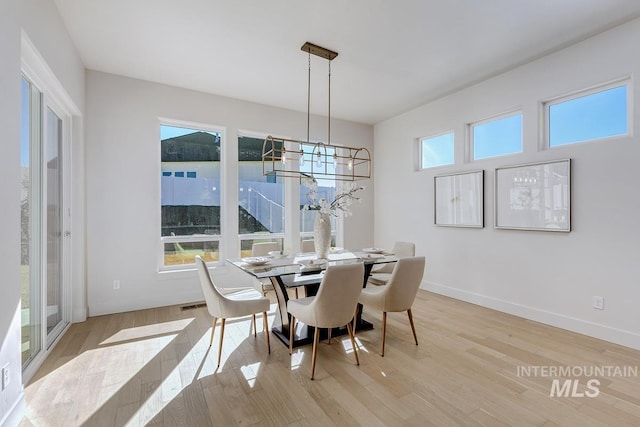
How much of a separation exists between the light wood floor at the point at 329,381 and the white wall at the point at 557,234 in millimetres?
360

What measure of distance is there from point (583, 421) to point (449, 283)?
2.69 metres

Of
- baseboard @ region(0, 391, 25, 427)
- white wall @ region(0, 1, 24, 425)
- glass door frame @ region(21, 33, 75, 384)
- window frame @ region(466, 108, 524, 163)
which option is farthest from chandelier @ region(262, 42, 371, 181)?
baseboard @ region(0, 391, 25, 427)

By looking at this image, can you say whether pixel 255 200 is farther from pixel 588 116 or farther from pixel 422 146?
pixel 588 116

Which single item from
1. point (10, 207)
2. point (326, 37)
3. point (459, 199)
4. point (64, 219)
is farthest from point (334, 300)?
point (64, 219)

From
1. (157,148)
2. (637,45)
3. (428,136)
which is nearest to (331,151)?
(428,136)

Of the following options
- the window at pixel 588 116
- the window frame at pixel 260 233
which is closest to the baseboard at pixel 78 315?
the window frame at pixel 260 233

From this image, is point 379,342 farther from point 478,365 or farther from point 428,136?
point 428,136

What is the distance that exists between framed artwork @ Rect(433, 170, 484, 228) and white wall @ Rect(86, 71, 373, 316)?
10.8 feet

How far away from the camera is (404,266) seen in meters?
2.68

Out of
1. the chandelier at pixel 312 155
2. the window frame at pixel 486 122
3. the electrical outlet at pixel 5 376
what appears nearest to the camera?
the electrical outlet at pixel 5 376

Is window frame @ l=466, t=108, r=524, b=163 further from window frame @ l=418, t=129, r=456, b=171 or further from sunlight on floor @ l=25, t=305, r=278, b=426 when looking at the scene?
sunlight on floor @ l=25, t=305, r=278, b=426

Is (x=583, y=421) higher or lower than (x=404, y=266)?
lower

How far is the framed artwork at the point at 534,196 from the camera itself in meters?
3.26

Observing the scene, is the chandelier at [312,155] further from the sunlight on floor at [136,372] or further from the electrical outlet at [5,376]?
the electrical outlet at [5,376]
